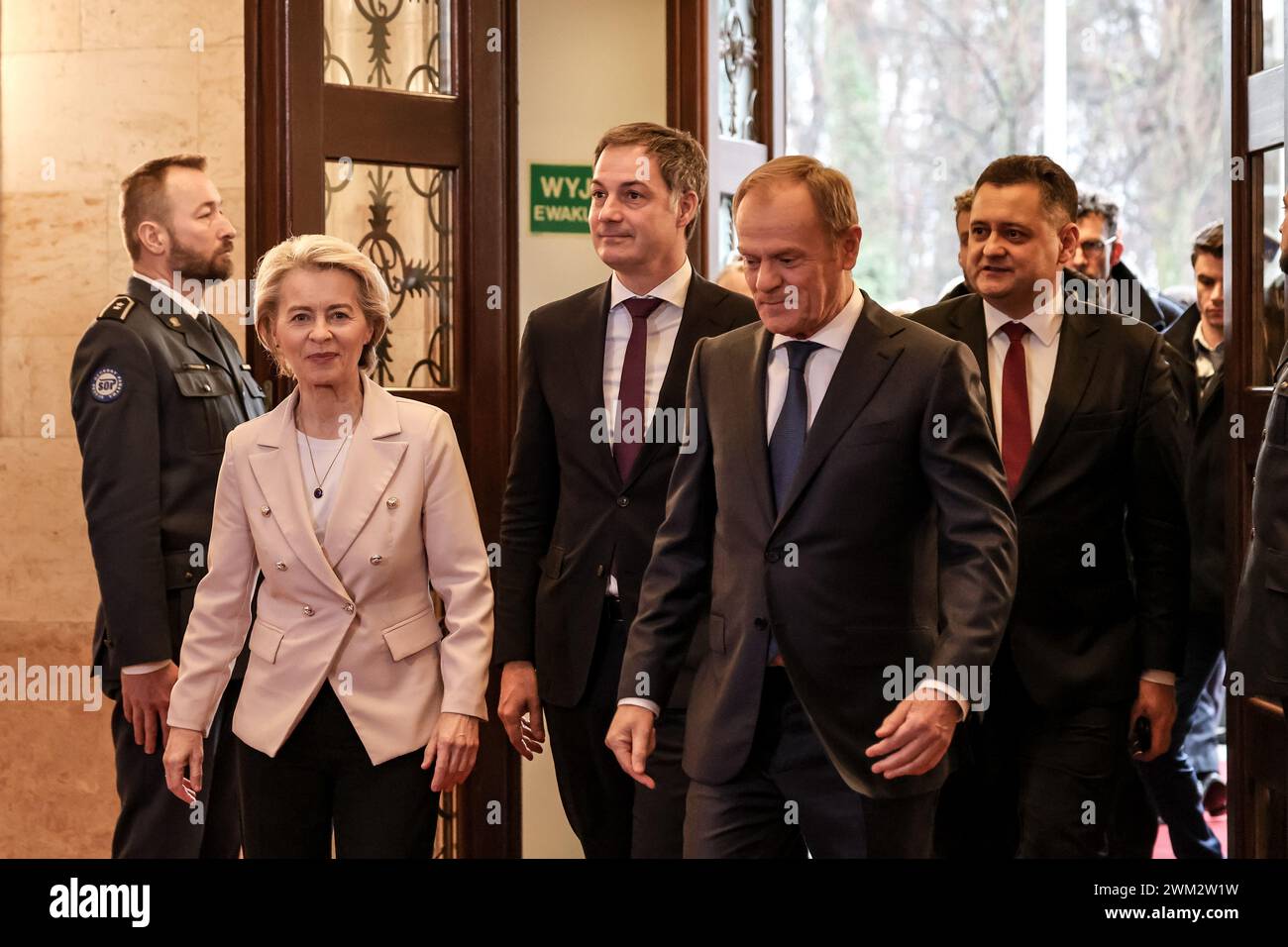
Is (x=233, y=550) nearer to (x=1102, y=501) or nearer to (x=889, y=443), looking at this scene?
(x=889, y=443)

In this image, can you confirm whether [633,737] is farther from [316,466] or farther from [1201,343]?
[1201,343]

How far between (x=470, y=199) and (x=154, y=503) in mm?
1472

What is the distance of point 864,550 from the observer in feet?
9.18

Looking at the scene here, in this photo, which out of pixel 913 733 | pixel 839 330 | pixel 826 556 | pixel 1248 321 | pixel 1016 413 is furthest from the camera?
pixel 1248 321

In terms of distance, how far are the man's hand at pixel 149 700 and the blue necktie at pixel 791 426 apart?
176 centimetres

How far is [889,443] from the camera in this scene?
2.79 meters

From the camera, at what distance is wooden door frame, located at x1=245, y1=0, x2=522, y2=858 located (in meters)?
4.39

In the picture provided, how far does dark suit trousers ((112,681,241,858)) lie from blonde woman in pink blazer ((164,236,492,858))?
0.86 m

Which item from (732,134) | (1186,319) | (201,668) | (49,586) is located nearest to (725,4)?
(732,134)

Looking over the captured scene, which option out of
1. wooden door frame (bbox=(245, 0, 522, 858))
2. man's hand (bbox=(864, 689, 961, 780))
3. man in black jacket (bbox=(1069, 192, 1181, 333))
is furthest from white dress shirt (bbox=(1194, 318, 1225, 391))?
man's hand (bbox=(864, 689, 961, 780))

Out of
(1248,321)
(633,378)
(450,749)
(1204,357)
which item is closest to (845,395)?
(633,378)

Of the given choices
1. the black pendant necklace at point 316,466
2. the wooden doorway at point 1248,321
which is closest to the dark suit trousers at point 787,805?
the black pendant necklace at point 316,466

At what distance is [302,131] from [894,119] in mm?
7577

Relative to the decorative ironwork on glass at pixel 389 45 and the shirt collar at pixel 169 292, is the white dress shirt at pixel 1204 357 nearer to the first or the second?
the decorative ironwork on glass at pixel 389 45
